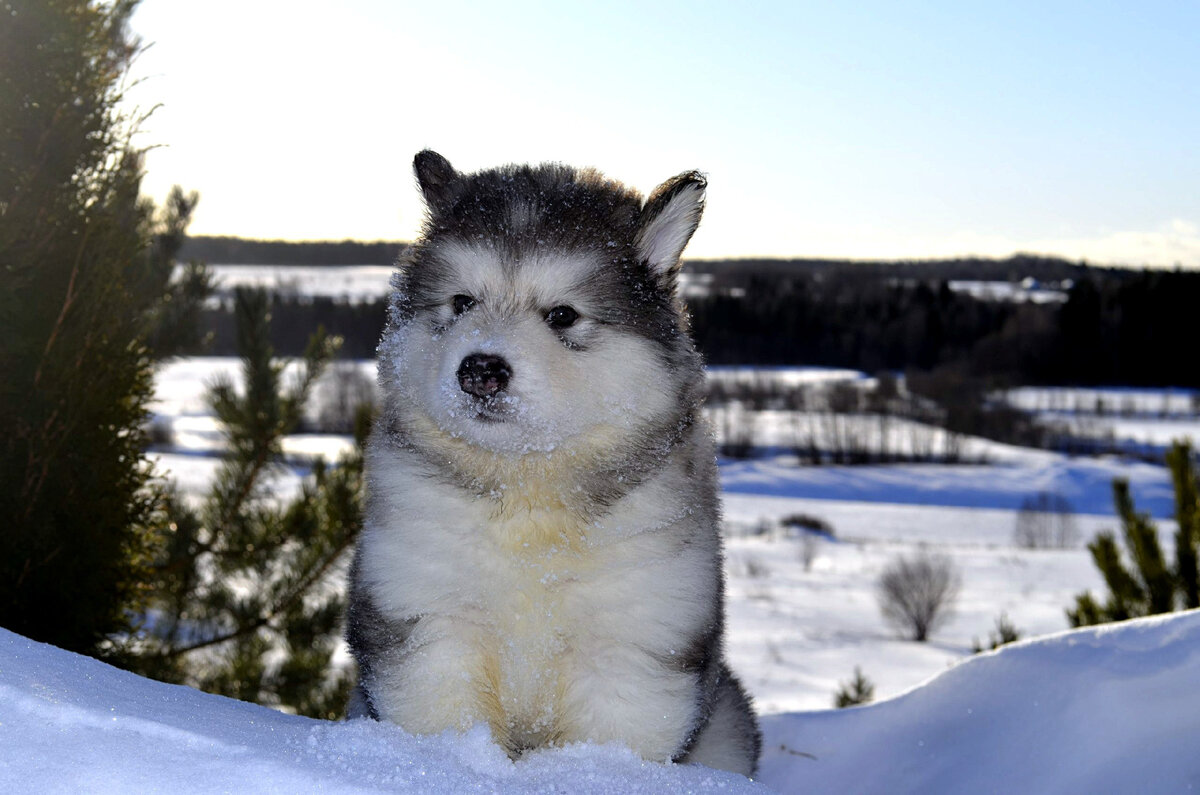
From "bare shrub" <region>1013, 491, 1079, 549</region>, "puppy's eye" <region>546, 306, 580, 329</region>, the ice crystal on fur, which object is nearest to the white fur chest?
the ice crystal on fur

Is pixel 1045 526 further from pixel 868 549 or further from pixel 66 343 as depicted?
pixel 66 343

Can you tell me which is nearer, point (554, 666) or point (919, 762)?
point (554, 666)

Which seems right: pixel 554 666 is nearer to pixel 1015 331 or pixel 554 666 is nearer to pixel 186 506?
pixel 186 506

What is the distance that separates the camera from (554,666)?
3.10 m

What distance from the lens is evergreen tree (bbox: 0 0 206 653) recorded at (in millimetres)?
3861

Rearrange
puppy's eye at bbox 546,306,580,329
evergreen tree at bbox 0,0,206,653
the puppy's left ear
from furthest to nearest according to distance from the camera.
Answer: evergreen tree at bbox 0,0,206,653 → the puppy's left ear → puppy's eye at bbox 546,306,580,329

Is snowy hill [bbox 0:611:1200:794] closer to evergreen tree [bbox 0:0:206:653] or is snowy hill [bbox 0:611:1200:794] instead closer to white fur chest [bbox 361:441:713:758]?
white fur chest [bbox 361:441:713:758]

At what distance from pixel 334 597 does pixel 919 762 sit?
176 inches

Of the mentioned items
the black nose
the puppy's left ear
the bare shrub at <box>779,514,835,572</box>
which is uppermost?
the puppy's left ear

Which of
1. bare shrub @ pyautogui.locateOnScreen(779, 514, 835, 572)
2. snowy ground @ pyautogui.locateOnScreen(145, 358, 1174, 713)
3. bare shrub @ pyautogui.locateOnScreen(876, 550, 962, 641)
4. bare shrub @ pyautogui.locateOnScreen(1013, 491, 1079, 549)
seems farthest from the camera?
bare shrub @ pyautogui.locateOnScreen(1013, 491, 1079, 549)

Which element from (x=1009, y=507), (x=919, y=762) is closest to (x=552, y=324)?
(x=919, y=762)

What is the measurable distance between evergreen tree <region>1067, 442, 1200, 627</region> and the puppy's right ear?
8.61 meters

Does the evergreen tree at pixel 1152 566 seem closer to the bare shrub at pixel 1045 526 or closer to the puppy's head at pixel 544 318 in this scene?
the puppy's head at pixel 544 318

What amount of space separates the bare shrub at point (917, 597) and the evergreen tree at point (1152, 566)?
42.0 metres
